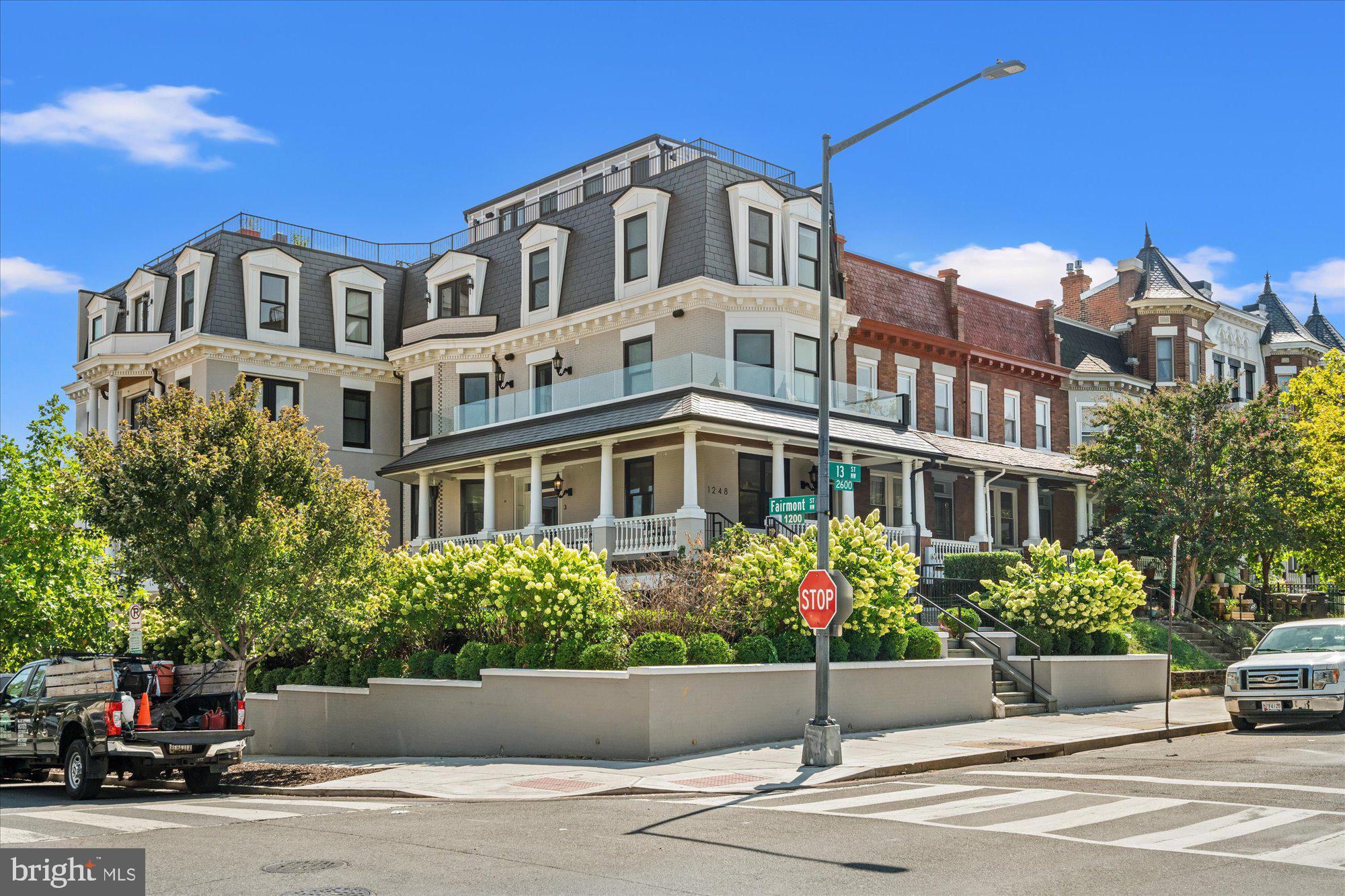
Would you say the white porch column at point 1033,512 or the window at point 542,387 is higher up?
the window at point 542,387

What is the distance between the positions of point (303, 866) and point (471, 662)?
31.9 feet

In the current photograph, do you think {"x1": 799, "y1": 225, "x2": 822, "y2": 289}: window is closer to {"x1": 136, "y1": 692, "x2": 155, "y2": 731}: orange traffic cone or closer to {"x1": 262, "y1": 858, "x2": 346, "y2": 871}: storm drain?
{"x1": 136, "y1": 692, "x2": 155, "y2": 731}: orange traffic cone

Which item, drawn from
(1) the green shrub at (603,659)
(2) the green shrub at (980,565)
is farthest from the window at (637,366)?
(1) the green shrub at (603,659)

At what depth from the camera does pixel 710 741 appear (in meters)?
17.4

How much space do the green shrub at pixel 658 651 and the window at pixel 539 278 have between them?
17001 millimetres

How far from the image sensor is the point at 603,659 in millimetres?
17672

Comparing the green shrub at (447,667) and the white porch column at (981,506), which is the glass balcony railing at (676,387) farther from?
the green shrub at (447,667)

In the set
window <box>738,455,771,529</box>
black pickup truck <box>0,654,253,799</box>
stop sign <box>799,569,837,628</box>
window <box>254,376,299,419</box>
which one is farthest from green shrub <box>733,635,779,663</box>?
window <box>254,376,299,419</box>

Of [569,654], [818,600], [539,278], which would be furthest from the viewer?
[539,278]

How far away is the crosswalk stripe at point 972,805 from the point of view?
11453 millimetres

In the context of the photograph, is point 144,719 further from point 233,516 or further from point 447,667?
point 447,667

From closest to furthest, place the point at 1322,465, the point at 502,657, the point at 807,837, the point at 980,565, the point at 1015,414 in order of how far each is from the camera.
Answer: the point at 807,837 < the point at 502,657 < the point at 980,565 < the point at 1322,465 < the point at 1015,414

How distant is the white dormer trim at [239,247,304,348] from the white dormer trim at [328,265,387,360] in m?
1.35

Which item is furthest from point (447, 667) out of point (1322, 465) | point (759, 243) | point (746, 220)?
point (1322, 465)
